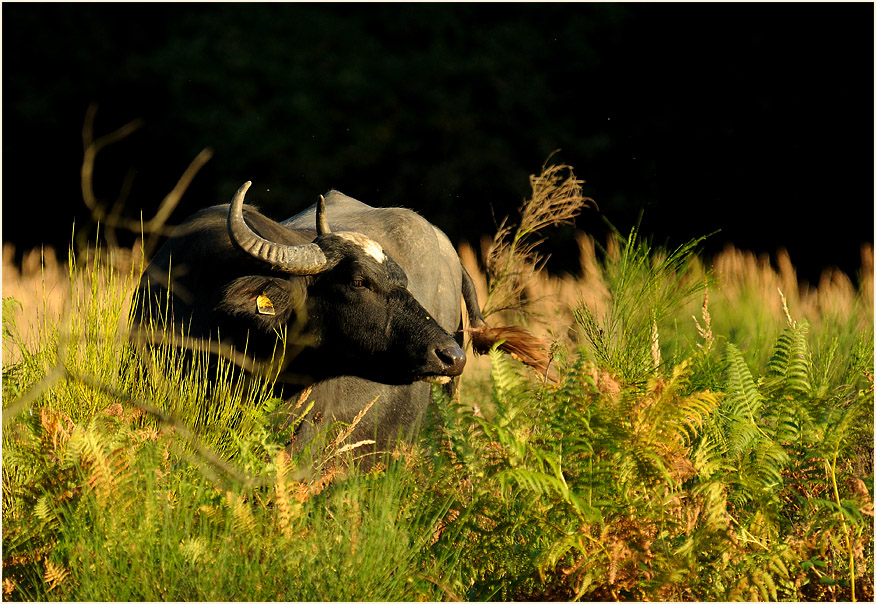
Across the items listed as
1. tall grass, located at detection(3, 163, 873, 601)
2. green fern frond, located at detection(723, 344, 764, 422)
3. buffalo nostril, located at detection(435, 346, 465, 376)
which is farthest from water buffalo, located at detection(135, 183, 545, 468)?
green fern frond, located at detection(723, 344, 764, 422)

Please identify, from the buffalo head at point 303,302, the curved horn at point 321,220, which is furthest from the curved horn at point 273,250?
the curved horn at point 321,220

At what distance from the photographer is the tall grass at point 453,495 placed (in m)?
3.10

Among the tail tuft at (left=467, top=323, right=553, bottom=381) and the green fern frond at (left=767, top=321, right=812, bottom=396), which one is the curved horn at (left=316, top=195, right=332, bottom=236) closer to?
the tail tuft at (left=467, top=323, right=553, bottom=381)

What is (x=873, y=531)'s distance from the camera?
3752 millimetres

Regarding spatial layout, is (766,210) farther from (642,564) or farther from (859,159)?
(642,564)

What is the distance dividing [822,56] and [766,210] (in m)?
2.53

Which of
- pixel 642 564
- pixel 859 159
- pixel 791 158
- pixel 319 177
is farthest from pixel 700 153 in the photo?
pixel 642 564

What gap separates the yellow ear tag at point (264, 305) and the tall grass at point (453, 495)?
80cm

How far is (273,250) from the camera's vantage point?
16.5 feet

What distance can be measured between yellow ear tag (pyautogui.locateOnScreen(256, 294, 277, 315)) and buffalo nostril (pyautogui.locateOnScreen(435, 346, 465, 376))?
2.94ft

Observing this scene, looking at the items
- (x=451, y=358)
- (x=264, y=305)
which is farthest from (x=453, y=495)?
(x=264, y=305)

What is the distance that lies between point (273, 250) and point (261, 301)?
0.28 m

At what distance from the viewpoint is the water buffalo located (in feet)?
16.4

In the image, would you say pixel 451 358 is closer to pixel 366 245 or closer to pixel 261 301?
pixel 366 245
